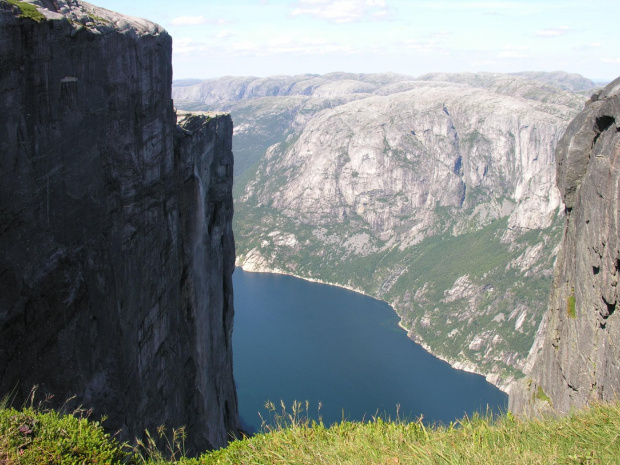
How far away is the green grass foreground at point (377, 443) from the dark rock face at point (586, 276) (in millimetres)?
5154

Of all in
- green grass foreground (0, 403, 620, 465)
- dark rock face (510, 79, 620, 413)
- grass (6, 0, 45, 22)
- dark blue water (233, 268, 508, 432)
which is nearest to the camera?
green grass foreground (0, 403, 620, 465)

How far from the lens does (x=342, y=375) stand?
15400cm

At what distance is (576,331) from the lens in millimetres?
25766

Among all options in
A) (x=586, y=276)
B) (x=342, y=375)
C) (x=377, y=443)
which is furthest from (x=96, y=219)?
(x=342, y=375)

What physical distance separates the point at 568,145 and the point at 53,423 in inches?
991

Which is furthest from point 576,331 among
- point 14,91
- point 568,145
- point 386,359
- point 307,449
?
point 386,359

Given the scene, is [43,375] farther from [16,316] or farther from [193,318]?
[193,318]

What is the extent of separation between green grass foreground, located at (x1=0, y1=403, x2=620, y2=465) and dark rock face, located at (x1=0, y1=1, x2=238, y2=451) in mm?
7039

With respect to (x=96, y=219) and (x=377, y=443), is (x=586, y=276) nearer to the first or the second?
(x=377, y=443)

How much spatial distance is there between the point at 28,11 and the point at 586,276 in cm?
2388

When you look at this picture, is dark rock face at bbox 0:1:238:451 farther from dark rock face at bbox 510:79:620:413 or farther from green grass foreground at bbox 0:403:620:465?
dark rock face at bbox 510:79:620:413

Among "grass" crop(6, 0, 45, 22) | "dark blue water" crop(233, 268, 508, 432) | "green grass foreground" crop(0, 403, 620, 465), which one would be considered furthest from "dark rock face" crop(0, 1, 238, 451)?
"dark blue water" crop(233, 268, 508, 432)

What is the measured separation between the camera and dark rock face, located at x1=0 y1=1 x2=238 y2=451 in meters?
19.9

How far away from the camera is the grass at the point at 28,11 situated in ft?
63.8
